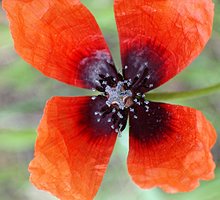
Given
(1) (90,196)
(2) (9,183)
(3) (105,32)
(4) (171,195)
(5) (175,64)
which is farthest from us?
(2) (9,183)

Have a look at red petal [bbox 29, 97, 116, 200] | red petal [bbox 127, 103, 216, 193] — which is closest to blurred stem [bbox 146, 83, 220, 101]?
red petal [bbox 127, 103, 216, 193]

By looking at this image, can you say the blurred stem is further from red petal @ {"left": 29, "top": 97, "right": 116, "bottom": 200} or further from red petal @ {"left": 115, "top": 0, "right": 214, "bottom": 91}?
red petal @ {"left": 29, "top": 97, "right": 116, "bottom": 200}

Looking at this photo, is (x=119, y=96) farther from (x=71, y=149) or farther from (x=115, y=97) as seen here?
(x=71, y=149)

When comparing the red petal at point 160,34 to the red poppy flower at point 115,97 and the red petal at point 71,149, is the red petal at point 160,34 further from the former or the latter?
the red petal at point 71,149

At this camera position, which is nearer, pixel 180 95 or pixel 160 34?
pixel 180 95

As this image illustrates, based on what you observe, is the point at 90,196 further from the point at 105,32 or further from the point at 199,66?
the point at 105,32

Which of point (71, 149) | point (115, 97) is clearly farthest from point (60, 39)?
point (71, 149)

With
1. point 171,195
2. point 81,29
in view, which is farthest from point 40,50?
point 171,195
